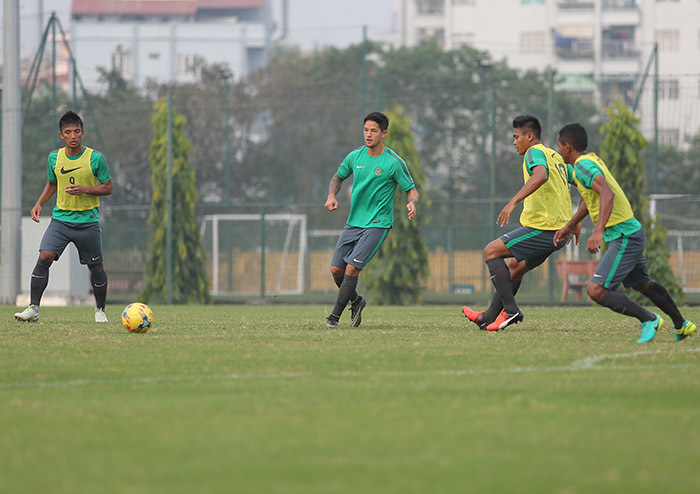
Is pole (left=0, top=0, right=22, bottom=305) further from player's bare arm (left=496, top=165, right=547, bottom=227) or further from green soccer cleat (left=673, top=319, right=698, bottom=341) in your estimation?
green soccer cleat (left=673, top=319, right=698, bottom=341)

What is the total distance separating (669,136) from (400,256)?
520 inches

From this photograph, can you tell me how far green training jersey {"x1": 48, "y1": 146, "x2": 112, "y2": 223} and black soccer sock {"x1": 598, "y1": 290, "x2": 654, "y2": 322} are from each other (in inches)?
210

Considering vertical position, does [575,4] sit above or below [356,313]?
above

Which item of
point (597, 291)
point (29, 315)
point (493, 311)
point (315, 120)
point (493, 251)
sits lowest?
point (29, 315)

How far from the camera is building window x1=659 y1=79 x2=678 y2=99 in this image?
2944 centimetres

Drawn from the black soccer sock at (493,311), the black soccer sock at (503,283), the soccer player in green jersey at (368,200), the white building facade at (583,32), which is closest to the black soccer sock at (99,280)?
the soccer player in green jersey at (368,200)

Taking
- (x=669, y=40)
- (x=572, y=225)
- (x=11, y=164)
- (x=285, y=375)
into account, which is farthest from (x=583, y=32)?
(x=285, y=375)

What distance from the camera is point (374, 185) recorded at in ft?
35.7

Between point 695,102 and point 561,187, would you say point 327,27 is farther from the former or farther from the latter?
point 561,187

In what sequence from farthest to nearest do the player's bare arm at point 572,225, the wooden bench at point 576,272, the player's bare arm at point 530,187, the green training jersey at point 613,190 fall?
the wooden bench at point 576,272
the player's bare arm at point 530,187
the player's bare arm at point 572,225
the green training jersey at point 613,190

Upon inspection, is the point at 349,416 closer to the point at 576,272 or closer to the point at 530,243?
the point at 530,243

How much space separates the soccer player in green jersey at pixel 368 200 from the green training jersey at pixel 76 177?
2497 millimetres

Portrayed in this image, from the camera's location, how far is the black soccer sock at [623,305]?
347 inches

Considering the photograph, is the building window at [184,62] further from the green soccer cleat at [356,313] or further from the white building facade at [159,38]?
the green soccer cleat at [356,313]
